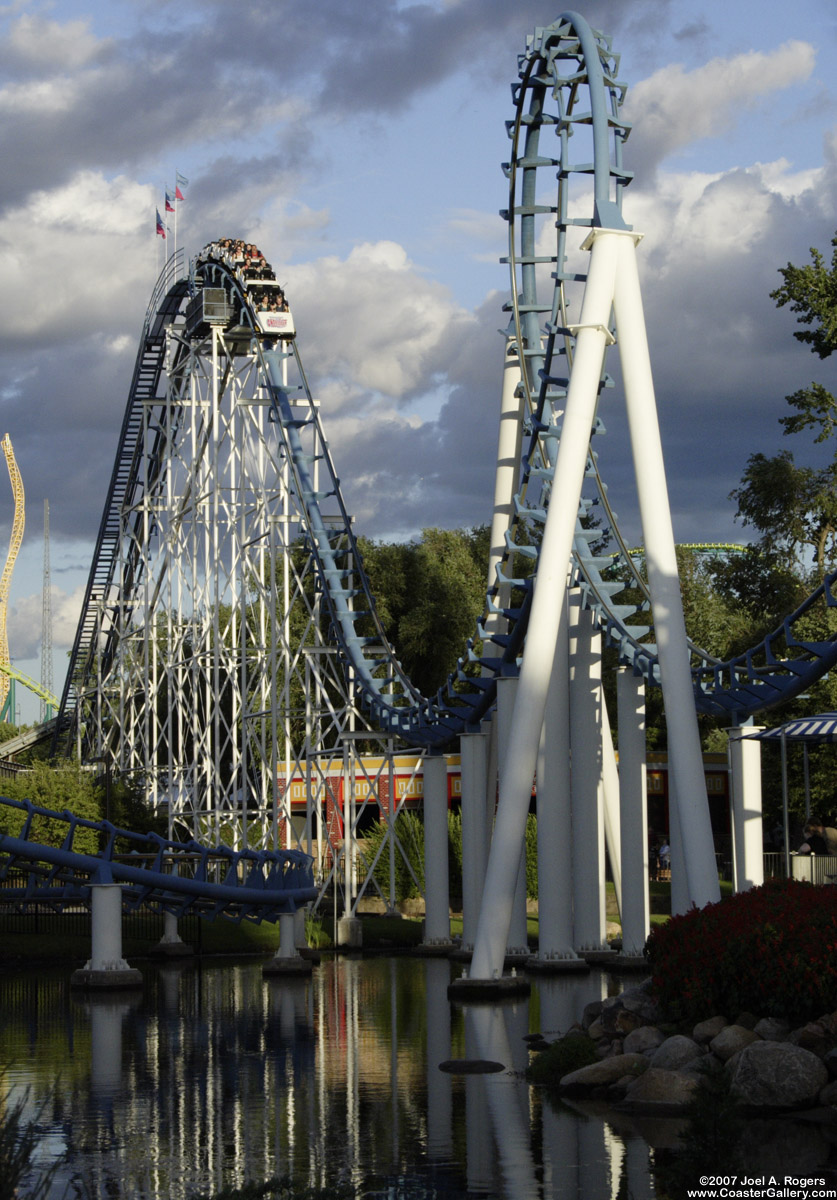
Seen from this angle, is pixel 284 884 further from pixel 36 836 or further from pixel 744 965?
pixel 744 965

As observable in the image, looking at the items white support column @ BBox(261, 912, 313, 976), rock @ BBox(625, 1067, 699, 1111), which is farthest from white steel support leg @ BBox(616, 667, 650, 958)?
rock @ BBox(625, 1067, 699, 1111)

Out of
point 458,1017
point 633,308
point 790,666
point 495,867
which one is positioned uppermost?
point 633,308

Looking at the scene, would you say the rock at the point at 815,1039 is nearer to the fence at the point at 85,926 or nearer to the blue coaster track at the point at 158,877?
the blue coaster track at the point at 158,877

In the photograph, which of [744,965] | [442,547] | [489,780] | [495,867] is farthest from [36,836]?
[442,547]

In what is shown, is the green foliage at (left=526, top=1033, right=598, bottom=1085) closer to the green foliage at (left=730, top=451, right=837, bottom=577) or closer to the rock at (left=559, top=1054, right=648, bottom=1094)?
the rock at (left=559, top=1054, right=648, bottom=1094)

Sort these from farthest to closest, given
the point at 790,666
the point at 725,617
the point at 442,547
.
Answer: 1. the point at 442,547
2. the point at 725,617
3. the point at 790,666

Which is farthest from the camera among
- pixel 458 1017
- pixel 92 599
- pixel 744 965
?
pixel 92 599

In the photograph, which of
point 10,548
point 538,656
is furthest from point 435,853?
point 10,548

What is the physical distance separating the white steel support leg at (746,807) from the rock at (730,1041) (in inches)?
301

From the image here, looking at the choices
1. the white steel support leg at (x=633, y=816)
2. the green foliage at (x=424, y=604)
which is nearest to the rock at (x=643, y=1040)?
the white steel support leg at (x=633, y=816)

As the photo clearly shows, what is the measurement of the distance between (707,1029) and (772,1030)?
1.72 feet

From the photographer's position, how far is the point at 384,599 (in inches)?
2078

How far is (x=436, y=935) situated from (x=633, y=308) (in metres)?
12.2

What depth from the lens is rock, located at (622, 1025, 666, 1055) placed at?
12344mm
